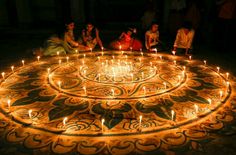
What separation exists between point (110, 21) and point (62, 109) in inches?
346

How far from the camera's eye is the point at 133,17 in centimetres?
1348

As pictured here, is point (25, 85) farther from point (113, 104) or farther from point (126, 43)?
point (126, 43)

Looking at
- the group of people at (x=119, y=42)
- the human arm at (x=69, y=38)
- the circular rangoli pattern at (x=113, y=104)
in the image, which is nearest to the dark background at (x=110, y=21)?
the group of people at (x=119, y=42)

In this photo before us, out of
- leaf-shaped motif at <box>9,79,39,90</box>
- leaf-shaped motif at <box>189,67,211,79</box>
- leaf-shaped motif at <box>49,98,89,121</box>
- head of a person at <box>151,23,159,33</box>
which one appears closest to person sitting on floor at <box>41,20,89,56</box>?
leaf-shaped motif at <box>9,79,39,90</box>

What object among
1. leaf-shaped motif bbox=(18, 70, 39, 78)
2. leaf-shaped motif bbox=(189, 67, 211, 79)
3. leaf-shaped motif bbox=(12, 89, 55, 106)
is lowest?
leaf-shaped motif bbox=(12, 89, 55, 106)

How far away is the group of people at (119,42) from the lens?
8344 mm

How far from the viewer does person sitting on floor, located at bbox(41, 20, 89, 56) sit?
8484mm

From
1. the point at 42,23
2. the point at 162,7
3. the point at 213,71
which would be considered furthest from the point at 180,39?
the point at 42,23

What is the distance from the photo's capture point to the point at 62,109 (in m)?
5.00

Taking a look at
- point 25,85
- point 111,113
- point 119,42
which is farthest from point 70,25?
point 111,113

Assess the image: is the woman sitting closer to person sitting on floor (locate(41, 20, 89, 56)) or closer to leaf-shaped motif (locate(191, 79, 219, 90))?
person sitting on floor (locate(41, 20, 89, 56))

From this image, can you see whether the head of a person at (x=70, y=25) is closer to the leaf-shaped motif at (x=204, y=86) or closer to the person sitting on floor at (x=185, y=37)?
the person sitting on floor at (x=185, y=37)

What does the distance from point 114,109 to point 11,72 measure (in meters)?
3.50

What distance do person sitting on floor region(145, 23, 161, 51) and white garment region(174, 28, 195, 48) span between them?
703mm
